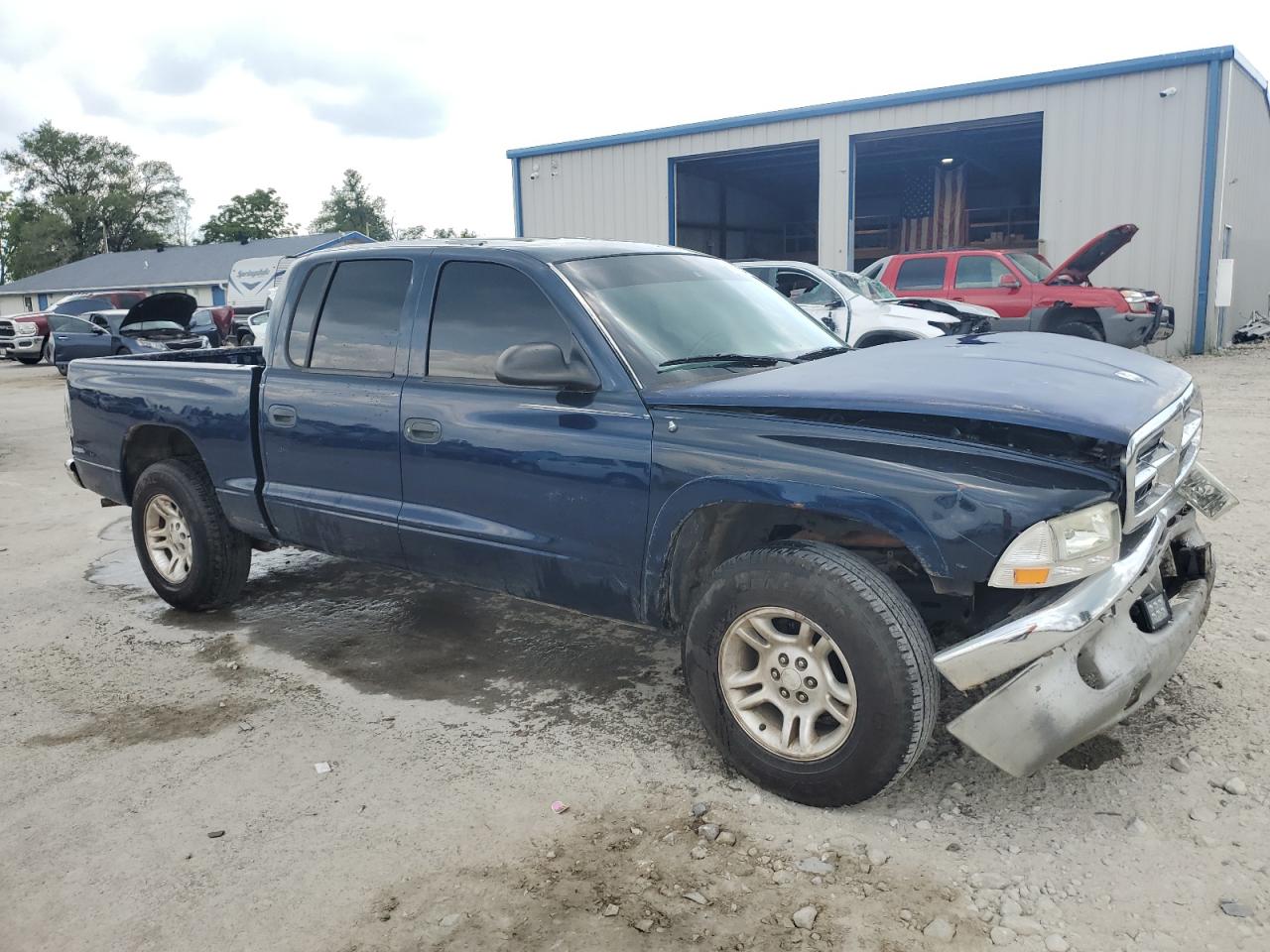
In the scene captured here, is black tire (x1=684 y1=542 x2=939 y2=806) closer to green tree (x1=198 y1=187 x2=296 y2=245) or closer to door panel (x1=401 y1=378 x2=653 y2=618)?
door panel (x1=401 y1=378 x2=653 y2=618)

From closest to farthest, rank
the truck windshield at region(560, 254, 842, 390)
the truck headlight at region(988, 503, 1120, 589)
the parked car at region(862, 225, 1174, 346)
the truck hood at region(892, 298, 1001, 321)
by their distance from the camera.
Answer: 1. the truck headlight at region(988, 503, 1120, 589)
2. the truck windshield at region(560, 254, 842, 390)
3. the truck hood at region(892, 298, 1001, 321)
4. the parked car at region(862, 225, 1174, 346)

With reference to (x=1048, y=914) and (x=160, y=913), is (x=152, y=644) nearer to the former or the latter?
(x=160, y=913)

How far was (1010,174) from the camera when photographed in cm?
2894

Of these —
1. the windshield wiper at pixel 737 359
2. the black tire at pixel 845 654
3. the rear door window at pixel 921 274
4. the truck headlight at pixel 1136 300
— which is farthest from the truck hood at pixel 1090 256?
the black tire at pixel 845 654

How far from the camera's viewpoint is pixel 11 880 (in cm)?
285

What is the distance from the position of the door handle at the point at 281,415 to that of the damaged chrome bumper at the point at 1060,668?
3.01 meters

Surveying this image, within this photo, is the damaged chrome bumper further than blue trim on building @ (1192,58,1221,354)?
No

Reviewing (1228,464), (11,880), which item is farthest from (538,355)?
(1228,464)

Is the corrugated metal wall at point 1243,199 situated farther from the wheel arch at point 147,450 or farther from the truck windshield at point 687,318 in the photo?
the wheel arch at point 147,450

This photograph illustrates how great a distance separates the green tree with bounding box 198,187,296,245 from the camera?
85375 millimetres

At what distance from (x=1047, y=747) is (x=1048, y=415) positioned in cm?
92

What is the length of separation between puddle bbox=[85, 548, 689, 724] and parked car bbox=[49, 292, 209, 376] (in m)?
12.6

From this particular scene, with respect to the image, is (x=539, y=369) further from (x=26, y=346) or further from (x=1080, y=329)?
(x=26, y=346)

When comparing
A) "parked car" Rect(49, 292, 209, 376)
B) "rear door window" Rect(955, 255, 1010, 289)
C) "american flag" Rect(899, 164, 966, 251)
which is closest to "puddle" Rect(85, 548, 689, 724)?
"rear door window" Rect(955, 255, 1010, 289)
